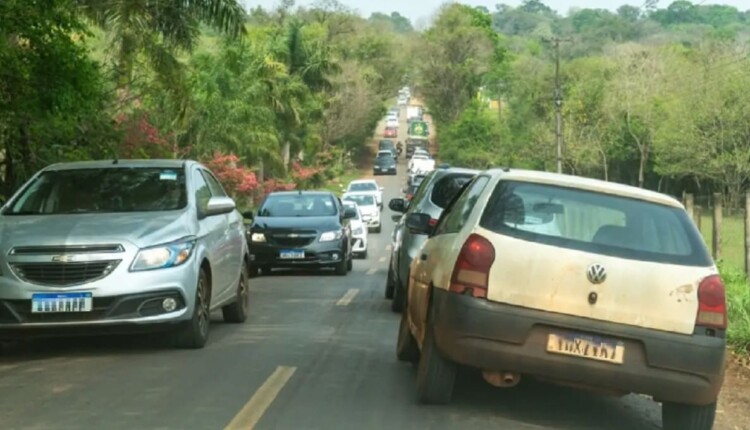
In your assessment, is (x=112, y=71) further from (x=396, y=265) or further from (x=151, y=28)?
(x=396, y=265)

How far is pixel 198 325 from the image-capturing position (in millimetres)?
10305

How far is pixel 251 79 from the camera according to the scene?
4319cm

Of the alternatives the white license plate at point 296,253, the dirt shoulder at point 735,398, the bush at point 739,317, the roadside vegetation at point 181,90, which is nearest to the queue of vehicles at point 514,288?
the dirt shoulder at point 735,398

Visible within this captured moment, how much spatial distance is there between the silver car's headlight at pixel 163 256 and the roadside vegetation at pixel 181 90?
335cm

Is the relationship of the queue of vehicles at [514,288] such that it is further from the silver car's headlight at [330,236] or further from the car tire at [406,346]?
the silver car's headlight at [330,236]

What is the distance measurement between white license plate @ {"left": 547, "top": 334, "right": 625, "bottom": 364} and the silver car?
3998mm

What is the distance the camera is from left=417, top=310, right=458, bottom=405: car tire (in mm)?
7578

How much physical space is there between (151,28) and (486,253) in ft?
59.7

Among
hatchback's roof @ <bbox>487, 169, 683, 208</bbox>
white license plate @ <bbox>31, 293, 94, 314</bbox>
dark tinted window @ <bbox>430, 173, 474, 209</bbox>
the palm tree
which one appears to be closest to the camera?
hatchback's roof @ <bbox>487, 169, 683, 208</bbox>

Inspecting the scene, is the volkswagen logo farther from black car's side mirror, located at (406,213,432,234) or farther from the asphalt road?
black car's side mirror, located at (406,213,432,234)

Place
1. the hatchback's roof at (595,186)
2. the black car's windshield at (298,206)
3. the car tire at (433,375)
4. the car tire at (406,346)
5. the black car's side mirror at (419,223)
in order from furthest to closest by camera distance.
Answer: the black car's windshield at (298,206), the black car's side mirror at (419,223), the car tire at (406,346), the hatchback's roof at (595,186), the car tire at (433,375)

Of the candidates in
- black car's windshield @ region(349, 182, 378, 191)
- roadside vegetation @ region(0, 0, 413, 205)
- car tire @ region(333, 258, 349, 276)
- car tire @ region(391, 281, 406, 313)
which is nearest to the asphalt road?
car tire @ region(391, 281, 406, 313)

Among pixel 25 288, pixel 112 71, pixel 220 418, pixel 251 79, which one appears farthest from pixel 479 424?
pixel 251 79

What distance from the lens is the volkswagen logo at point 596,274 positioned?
23.0ft
